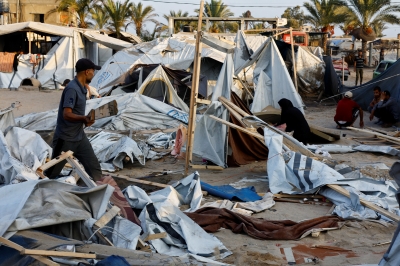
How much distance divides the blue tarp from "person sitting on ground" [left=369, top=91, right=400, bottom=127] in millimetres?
7379

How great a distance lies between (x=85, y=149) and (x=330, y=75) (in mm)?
15390

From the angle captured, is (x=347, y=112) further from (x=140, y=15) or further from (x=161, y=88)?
(x=140, y=15)

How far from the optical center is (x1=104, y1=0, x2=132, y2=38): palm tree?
33750mm

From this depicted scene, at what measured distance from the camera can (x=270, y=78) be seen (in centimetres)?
1413

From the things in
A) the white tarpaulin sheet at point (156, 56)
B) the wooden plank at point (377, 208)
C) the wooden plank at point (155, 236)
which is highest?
the white tarpaulin sheet at point (156, 56)

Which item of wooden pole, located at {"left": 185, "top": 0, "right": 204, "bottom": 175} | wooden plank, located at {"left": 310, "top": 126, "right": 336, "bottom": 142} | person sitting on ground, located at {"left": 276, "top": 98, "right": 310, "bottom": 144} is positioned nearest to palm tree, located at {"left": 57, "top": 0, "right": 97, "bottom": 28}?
wooden plank, located at {"left": 310, "top": 126, "right": 336, "bottom": 142}

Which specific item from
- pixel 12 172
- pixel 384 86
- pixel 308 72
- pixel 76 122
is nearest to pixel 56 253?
pixel 12 172

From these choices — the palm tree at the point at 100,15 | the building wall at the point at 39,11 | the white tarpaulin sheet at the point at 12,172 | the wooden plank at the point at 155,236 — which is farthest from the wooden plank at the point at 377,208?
the building wall at the point at 39,11

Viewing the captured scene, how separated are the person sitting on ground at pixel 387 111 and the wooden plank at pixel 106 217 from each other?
10361mm

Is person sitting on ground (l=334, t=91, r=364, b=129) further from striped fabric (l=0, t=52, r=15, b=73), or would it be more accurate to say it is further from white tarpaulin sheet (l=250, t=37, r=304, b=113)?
striped fabric (l=0, t=52, r=15, b=73)

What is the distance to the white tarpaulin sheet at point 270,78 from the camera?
45.0ft

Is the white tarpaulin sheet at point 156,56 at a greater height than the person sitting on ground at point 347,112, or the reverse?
the white tarpaulin sheet at point 156,56

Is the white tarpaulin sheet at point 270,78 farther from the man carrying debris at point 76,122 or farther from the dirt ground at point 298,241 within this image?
the man carrying debris at point 76,122

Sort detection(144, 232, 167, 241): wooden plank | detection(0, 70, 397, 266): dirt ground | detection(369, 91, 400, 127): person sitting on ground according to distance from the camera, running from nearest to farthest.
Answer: detection(144, 232, 167, 241): wooden plank, detection(0, 70, 397, 266): dirt ground, detection(369, 91, 400, 127): person sitting on ground
